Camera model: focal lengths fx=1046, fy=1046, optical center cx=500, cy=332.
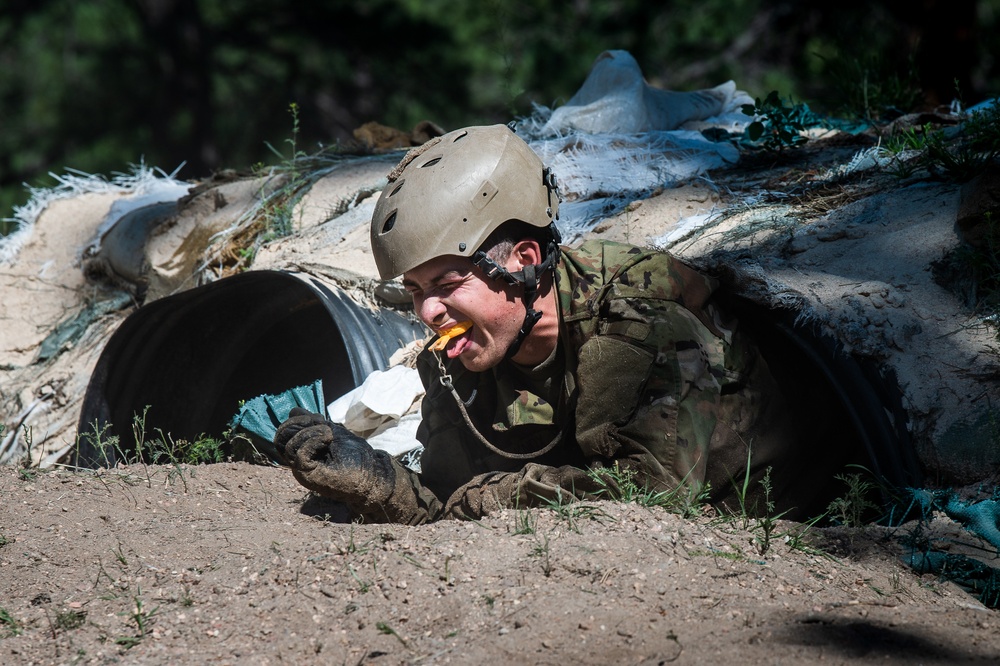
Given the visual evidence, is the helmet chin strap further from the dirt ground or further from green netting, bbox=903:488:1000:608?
green netting, bbox=903:488:1000:608

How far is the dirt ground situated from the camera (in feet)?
6.83

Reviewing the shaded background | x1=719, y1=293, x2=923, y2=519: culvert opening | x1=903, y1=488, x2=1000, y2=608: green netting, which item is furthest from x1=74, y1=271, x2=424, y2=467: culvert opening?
the shaded background

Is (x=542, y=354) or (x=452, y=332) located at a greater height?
(x=452, y=332)

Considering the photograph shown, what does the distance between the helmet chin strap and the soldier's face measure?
2 cm

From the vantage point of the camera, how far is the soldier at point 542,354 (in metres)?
2.84

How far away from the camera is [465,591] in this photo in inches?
91.4

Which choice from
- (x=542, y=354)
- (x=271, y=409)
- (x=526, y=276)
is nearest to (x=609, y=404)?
(x=542, y=354)

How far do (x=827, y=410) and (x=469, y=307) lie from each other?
4.27 ft

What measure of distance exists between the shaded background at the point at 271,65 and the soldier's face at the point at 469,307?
862cm

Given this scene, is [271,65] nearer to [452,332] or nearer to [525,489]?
[452,332]

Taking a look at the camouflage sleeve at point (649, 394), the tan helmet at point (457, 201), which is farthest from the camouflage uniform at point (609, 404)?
the tan helmet at point (457, 201)

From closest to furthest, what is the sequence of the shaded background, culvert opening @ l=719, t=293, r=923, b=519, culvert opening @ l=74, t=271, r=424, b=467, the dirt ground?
1. the dirt ground
2. culvert opening @ l=719, t=293, r=923, b=519
3. culvert opening @ l=74, t=271, r=424, b=467
4. the shaded background

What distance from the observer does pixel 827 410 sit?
344 cm

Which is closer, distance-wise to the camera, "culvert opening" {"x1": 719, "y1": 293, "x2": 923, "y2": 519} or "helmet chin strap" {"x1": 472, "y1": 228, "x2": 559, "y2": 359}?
"helmet chin strap" {"x1": 472, "y1": 228, "x2": 559, "y2": 359}
